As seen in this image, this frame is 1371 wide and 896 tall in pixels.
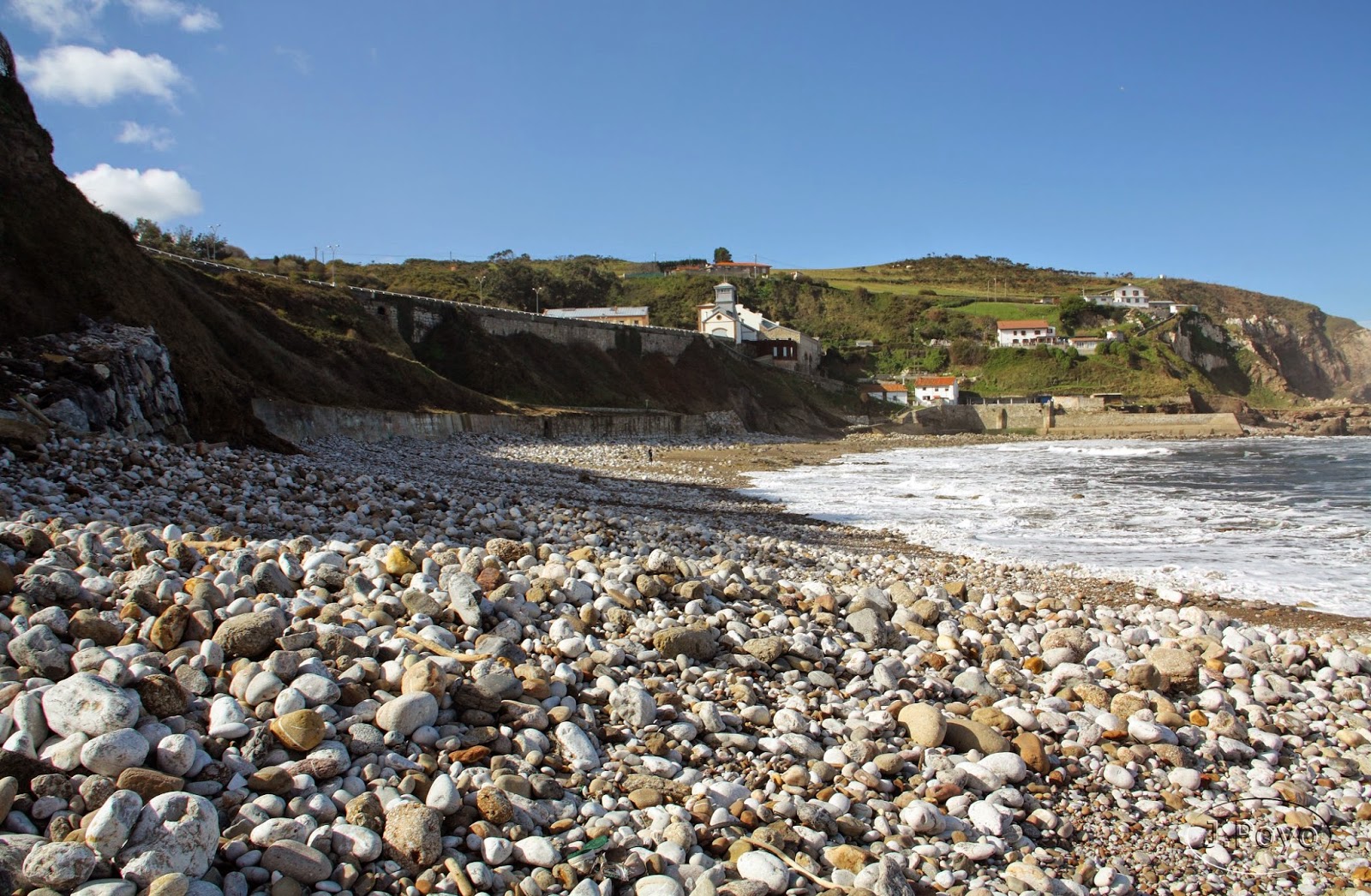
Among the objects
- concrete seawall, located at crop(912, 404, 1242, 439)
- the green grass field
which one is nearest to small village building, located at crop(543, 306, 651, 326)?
concrete seawall, located at crop(912, 404, 1242, 439)

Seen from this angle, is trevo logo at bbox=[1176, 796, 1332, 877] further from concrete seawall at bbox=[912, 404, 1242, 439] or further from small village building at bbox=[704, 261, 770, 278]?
small village building at bbox=[704, 261, 770, 278]

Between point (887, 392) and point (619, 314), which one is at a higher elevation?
point (619, 314)

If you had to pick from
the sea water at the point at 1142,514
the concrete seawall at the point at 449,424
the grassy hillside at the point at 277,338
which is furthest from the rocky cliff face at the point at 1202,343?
the concrete seawall at the point at 449,424

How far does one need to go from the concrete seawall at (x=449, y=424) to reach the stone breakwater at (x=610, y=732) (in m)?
18.0

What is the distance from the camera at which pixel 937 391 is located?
276 ft

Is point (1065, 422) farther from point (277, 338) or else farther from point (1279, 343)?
point (1279, 343)

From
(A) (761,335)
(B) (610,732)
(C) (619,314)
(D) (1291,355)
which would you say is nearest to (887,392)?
(A) (761,335)

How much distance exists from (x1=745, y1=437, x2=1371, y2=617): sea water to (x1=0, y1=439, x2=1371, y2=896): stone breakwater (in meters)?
5.00

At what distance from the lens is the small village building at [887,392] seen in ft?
274

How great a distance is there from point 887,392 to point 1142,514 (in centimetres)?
6666

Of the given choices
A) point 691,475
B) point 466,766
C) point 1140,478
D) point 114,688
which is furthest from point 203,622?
point 1140,478

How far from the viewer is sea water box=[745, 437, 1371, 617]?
40.3ft

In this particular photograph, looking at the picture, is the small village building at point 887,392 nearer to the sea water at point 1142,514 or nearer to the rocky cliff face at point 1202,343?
the sea water at point 1142,514

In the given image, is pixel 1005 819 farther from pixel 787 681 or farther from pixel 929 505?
pixel 929 505
